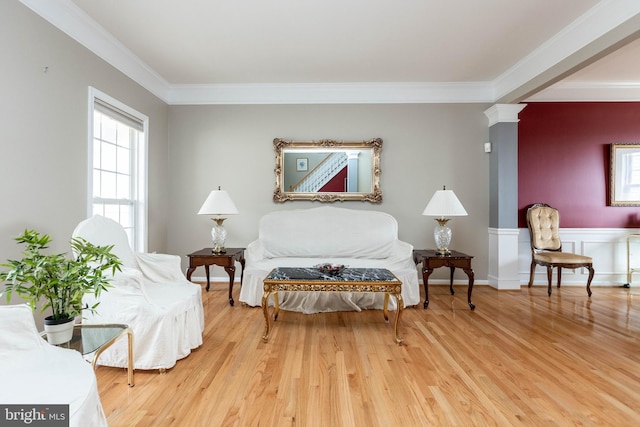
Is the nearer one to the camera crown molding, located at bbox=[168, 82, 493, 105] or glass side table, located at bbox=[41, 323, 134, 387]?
glass side table, located at bbox=[41, 323, 134, 387]

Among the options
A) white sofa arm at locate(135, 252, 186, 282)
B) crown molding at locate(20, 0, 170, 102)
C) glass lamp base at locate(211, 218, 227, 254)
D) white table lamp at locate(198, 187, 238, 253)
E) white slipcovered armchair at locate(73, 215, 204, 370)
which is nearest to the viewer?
white slipcovered armchair at locate(73, 215, 204, 370)

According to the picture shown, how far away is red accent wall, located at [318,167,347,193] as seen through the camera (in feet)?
15.4

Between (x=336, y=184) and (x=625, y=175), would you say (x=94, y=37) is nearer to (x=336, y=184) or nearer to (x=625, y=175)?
(x=336, y=184)

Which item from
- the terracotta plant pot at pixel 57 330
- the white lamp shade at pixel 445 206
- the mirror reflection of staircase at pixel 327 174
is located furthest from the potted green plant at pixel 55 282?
the white lamp shade at pixel 445 206

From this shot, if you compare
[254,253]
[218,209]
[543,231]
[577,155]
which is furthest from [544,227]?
[218,209]

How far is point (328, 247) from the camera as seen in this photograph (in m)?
4.24

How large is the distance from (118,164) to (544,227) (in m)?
5.42

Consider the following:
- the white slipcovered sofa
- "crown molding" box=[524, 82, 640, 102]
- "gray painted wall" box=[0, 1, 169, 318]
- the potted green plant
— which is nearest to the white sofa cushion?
the white slipcovered sofa

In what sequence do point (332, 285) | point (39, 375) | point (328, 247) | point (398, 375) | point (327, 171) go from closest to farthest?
point (39, 375) → point (398, 375) → point (332, 285) → point (328, 247) → point (327, 171)

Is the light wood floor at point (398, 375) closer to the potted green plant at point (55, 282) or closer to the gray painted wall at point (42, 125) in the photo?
the potted green plant at point (55, 282)

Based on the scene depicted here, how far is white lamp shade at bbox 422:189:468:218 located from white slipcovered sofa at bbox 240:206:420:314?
50 centimetres

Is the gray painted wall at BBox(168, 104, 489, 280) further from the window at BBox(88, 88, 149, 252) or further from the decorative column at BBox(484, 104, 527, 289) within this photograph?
the window at BBox(88, 88, 149, 252)

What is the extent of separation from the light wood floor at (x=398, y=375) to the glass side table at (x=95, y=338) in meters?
0.36

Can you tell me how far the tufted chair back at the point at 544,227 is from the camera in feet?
14.9
